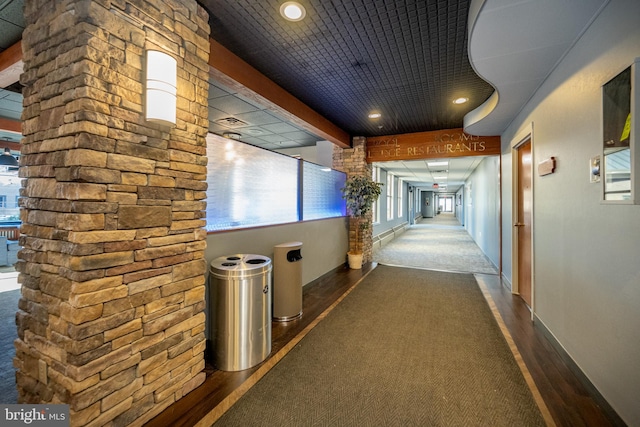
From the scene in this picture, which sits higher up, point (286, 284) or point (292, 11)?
point (292, 11)

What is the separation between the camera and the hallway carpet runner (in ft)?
5.48

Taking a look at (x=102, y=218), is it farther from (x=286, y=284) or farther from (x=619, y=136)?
(x=619, y=136)

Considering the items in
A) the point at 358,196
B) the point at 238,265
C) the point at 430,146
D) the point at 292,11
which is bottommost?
the point at 238,265

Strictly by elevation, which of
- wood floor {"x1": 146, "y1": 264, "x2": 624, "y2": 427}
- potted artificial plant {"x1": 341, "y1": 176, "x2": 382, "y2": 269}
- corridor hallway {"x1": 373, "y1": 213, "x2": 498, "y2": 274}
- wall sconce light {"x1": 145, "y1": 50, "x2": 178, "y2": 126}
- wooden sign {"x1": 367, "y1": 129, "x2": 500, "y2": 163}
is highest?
wooden sign {"x1": 367, "y1": 129, "x2": 500, "y2": 163}

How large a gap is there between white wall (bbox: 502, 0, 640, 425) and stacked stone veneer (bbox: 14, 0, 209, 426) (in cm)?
265

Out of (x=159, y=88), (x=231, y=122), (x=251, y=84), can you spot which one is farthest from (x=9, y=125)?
(x=159, y=88)

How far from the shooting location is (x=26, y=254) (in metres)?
1.61

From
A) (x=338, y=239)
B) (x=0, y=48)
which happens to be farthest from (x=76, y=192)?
(x=338, y=239)

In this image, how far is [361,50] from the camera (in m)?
2.60

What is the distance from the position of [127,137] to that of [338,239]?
4.10 metres

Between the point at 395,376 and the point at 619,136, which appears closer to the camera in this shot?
the point at 619,136

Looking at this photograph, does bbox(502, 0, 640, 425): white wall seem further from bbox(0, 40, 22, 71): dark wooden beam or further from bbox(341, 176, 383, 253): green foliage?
bbox(0, 40, 22, 71): dark wooden beam

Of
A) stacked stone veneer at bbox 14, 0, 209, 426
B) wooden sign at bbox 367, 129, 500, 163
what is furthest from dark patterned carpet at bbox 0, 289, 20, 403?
wooden sign at bbox 367, 129, 500, 163

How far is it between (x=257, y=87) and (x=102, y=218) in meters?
2.17
